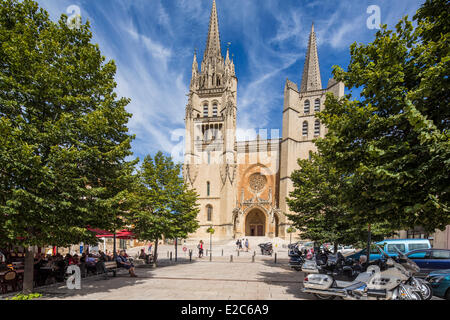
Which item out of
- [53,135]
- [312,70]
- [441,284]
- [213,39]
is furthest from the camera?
[213,39]

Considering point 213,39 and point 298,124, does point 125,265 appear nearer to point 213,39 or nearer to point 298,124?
point 298,124

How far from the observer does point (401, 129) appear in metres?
6.12

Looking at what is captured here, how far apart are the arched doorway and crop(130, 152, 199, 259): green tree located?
91.5 feet

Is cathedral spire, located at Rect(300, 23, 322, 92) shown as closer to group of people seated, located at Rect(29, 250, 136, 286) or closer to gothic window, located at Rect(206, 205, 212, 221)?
gothic window, located at Rect(206, 205, 212, 221)

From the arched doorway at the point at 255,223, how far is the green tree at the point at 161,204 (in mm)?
27890

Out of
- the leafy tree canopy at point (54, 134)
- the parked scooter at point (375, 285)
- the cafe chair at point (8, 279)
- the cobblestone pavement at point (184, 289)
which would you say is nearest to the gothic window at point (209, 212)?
the cobblestone pavement at point (184, 289)

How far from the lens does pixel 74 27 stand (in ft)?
30.7

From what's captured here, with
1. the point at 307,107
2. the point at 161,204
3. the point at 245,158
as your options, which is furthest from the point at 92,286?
the point at 307,107

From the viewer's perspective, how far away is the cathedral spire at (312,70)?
46750mm

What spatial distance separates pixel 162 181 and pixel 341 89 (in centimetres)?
3521

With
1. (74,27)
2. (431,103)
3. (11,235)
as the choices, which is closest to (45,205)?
(11,235)

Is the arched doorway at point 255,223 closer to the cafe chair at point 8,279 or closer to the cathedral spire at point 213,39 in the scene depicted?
the cathedral spire at point 213,39

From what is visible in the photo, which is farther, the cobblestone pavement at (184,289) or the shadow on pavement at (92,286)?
the shadow on pavement at (92,286)

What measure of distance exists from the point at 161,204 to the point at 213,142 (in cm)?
2959
